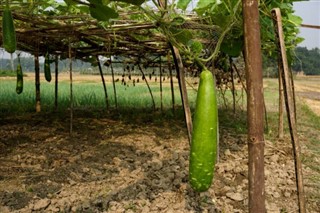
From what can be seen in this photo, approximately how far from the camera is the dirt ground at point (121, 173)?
3.00 meters

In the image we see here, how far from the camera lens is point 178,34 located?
213cm

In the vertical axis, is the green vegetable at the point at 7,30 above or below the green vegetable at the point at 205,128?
above

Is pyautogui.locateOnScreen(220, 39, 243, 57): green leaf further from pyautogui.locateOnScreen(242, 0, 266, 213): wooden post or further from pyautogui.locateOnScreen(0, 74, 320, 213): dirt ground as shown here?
pyautogui.locateOnScreen(242, 0, 266, 213): wooden post

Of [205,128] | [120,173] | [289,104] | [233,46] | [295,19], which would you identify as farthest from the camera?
[120,173]

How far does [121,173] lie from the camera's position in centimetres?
369

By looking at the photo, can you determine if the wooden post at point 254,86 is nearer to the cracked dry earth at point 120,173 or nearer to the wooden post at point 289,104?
the wooden post at point 289,104

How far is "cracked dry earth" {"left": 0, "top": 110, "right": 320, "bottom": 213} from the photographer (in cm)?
300

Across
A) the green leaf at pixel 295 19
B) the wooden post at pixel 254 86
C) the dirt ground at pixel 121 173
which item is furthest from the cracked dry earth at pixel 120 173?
the wooden post at pixel 254 86

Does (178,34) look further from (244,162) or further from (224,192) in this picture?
(244,162)

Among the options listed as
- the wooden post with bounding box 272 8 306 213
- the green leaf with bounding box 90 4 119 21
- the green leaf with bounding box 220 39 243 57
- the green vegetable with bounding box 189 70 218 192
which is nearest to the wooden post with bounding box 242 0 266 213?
the green vegetable with bounding box 189 70 218 192

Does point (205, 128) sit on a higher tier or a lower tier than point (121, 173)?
higher

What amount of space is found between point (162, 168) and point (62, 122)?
Result: 3.01 metres

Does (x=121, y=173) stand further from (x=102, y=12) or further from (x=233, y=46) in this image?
(x=102, y=12)

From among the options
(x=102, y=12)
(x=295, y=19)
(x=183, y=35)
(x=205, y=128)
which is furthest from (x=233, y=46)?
(x=205, y=128)
